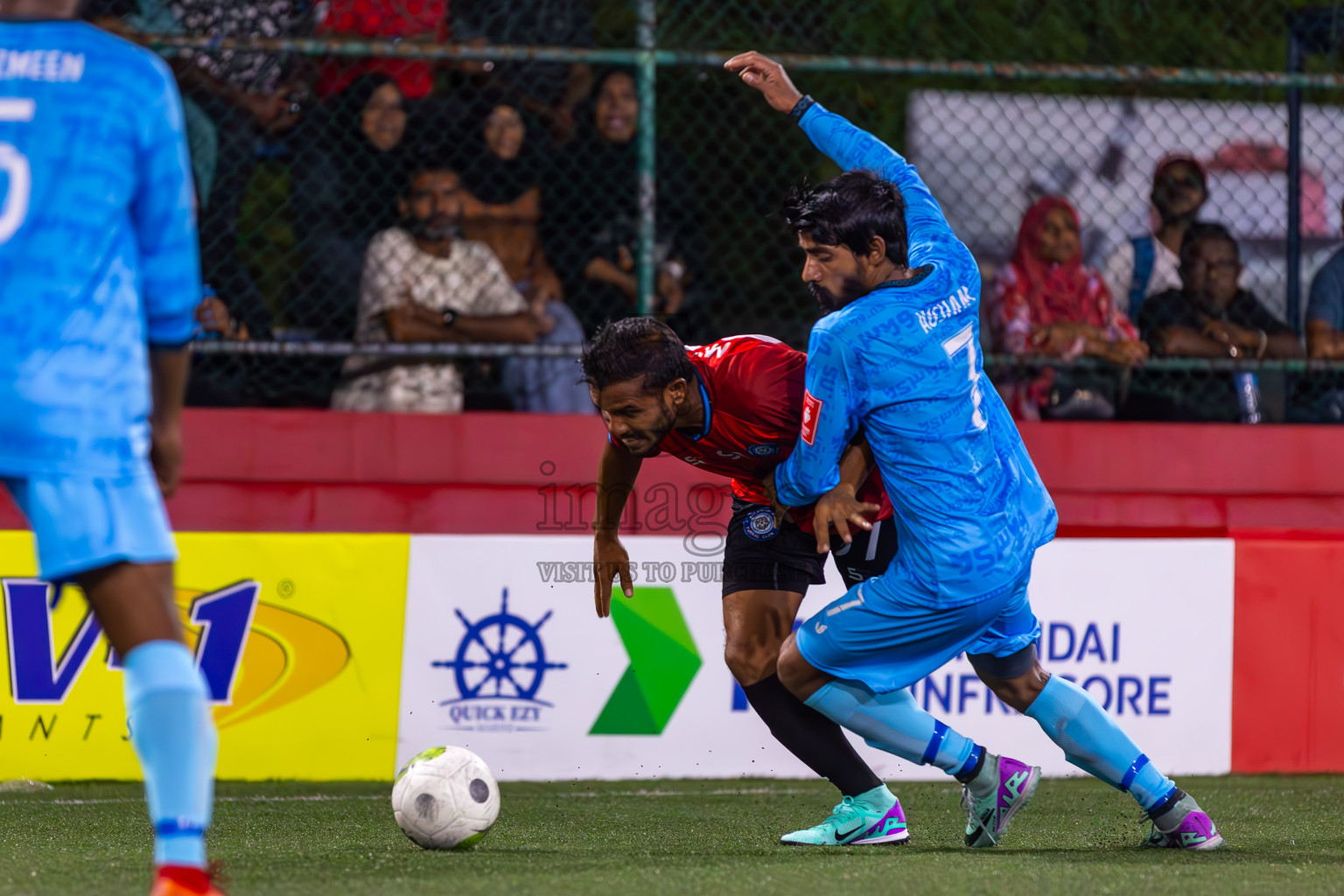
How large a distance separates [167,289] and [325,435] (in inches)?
177

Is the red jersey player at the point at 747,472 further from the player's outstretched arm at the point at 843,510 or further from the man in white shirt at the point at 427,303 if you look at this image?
the man in white shirt at the point at 427,303

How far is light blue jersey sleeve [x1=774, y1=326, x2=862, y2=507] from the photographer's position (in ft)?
13.1

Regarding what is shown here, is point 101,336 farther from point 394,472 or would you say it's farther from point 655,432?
point 394,472

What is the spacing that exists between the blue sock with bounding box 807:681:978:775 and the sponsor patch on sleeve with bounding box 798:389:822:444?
2.38ft

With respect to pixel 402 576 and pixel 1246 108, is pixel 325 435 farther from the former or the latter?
pixel 1246 108

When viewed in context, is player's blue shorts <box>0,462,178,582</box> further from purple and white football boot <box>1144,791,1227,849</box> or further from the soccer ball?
purple and white football boot <box>1144,791,1227,849</box>

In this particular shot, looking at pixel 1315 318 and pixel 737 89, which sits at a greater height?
pixel 737 89

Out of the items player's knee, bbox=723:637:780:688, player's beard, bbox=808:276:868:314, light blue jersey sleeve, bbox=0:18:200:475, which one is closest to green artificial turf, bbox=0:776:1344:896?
player's knee, bbox=723:637:780:688

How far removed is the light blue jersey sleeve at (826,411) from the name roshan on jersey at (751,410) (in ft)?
0.92

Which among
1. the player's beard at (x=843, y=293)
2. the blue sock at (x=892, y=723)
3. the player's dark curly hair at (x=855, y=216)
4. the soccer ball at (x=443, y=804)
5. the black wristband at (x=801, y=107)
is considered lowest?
the soccer ball at (x=443, y=804)

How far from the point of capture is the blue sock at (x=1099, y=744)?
14.2 ft

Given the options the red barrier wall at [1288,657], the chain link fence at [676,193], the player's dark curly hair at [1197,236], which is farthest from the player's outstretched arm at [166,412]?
the player's dark curly hair at [1197,236]

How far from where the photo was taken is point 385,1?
741 centimetres

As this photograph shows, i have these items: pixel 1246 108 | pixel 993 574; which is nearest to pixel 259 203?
pixel 993 574
